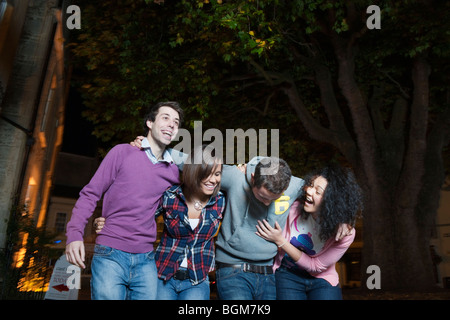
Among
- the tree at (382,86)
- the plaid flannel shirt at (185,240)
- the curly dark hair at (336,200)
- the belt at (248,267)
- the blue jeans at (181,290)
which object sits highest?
the tree at (382,86)

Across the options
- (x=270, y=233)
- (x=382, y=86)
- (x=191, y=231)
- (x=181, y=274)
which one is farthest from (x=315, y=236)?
(x=382, y=86)

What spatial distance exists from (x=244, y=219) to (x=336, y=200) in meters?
0.86

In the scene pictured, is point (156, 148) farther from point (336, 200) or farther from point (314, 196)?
point (336, 200)

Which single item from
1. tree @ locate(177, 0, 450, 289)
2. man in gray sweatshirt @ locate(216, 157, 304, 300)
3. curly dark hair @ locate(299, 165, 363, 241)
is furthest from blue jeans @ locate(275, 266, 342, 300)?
tree @ locate(177, 0, 450, 289)

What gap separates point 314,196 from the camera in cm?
355

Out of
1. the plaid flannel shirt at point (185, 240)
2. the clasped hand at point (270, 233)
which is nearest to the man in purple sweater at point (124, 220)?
the plaid flannel shirt at point (185, 240)

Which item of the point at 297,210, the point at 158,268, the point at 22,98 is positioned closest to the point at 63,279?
the point at 22,98

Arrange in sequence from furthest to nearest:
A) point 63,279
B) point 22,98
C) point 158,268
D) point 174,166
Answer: point 22,98, point 63,279, point 174,166, point 158,268

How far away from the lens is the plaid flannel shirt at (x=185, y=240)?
10.5 feet

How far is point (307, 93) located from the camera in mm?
13062

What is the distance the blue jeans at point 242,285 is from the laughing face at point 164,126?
131cm

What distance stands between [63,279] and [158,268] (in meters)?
5.73

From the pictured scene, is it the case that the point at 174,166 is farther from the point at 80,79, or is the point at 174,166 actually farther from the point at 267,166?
the point at 80,79

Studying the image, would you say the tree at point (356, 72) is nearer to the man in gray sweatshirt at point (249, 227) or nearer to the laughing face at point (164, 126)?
the laughing face at point (164, 126)
